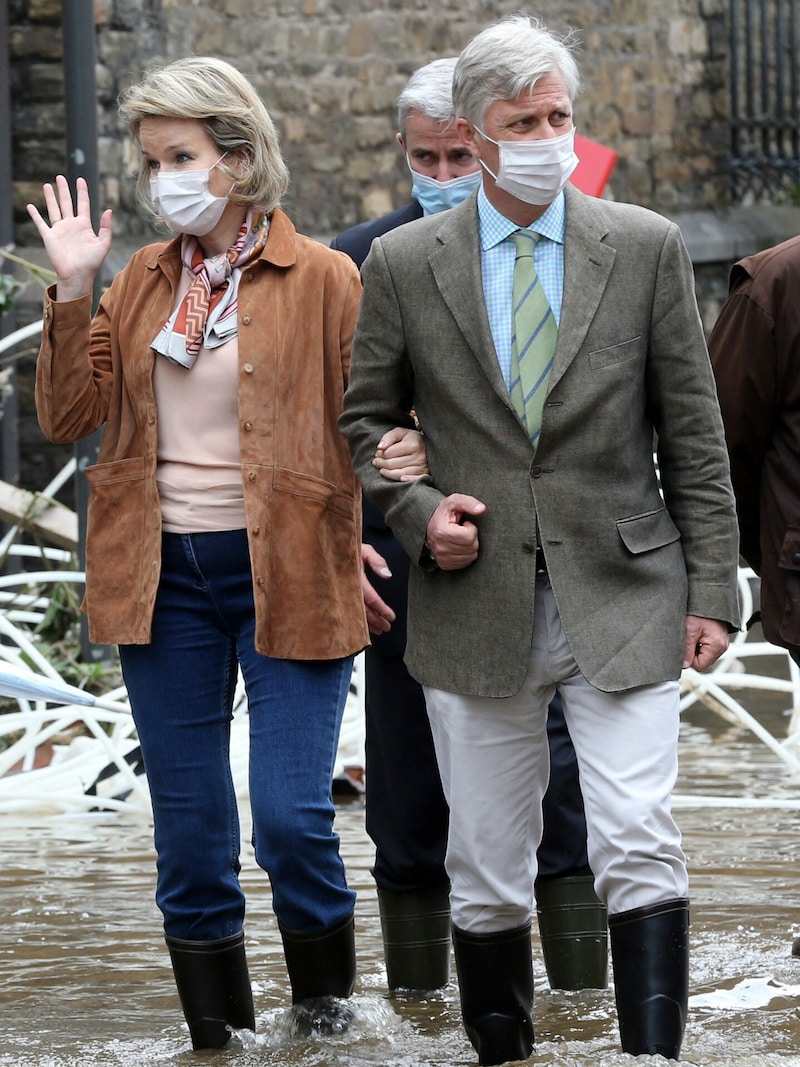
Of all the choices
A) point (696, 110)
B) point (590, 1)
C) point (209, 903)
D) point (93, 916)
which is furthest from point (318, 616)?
point (696, 110)

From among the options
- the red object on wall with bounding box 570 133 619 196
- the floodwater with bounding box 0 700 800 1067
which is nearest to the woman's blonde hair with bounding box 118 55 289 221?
the floodwater with bounding box 0 700 800 1067

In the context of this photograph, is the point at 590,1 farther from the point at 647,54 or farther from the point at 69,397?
the point at 69,397

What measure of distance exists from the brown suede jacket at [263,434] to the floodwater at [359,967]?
83 cm

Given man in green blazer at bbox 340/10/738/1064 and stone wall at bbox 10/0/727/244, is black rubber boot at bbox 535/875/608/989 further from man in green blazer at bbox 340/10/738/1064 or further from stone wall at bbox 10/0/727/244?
stone wall at bbox 10/0/727/244

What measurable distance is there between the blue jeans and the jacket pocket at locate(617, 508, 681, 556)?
2.10ft

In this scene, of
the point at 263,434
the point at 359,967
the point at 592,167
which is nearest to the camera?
the point at 263,434

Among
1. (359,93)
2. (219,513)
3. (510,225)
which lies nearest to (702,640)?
(510,225)

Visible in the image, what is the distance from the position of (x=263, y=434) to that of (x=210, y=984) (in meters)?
1.06

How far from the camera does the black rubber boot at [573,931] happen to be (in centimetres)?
421

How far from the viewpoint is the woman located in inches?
144

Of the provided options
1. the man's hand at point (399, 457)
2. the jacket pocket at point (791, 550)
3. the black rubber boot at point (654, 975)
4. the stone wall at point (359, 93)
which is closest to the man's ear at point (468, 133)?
the man's hand at point (399, 457)

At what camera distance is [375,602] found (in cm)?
404

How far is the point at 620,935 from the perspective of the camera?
11.0 feet

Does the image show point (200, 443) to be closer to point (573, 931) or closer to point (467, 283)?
point (467, 283)
